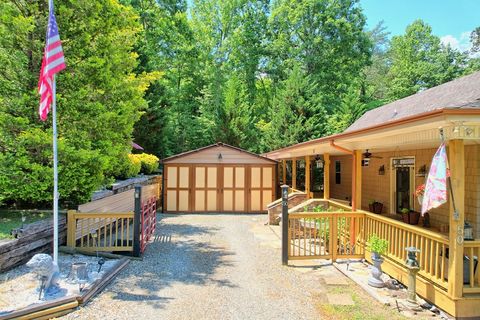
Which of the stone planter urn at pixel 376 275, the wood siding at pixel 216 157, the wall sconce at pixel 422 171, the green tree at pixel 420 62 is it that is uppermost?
the green tree at pixel 420 62

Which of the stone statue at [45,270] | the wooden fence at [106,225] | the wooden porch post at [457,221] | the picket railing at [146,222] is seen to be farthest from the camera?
the picket railing at [146,222]

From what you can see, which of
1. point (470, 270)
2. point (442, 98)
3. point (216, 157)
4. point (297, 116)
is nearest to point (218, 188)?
point (216, 157)

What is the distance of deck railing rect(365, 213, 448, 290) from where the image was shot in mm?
4488

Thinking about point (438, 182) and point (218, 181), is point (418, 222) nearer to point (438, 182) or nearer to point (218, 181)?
point (438, 182)

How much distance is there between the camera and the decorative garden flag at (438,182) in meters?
3.83

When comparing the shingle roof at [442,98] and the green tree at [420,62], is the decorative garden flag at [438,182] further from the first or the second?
the green tree at [420,62]

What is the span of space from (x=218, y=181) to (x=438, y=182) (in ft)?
34.7

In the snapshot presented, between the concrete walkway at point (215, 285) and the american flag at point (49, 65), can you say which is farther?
the american flag at point (49, 65)

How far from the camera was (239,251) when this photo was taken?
7.59 meters

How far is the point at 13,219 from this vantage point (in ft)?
21.7

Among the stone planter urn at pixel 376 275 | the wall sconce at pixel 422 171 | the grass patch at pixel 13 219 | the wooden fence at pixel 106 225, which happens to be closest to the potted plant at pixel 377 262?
the stone planter urn at pixel 376 275

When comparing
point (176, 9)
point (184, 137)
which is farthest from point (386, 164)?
point (176, 9)

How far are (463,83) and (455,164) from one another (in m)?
5.78

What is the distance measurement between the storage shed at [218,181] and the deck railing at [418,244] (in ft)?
25.0
